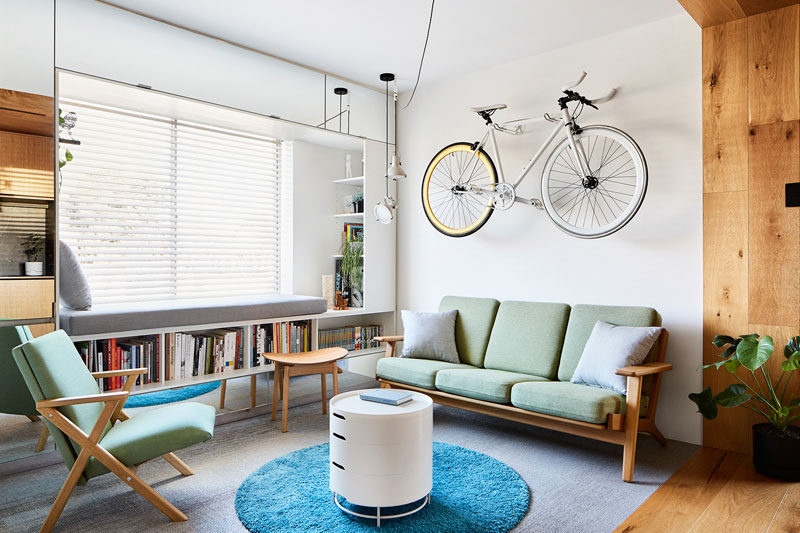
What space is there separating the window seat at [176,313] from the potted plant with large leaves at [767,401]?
2993 mm

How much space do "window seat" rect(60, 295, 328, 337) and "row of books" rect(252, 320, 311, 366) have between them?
11 cm

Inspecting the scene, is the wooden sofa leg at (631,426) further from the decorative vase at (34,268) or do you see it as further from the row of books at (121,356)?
the decorative vase at (34,268)

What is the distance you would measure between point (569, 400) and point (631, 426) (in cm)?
35

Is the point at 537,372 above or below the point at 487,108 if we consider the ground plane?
below

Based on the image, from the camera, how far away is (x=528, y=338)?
4.05 metres

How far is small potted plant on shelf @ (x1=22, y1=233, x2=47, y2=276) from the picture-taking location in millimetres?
3035

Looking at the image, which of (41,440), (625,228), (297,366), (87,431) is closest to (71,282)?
(41,440)

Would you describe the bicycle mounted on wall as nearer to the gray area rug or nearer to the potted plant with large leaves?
the potted plant with large leaves

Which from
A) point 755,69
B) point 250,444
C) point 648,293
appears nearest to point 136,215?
point 250,444

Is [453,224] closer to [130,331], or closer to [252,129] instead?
[252,129]

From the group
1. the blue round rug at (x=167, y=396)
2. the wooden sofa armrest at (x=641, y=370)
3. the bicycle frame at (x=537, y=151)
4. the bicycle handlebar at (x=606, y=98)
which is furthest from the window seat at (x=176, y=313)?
the bicycle handlebar at (x=606, y=98)

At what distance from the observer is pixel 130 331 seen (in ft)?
11.7

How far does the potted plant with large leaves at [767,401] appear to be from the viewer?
289cm

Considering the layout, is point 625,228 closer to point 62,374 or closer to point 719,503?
point 719,503
